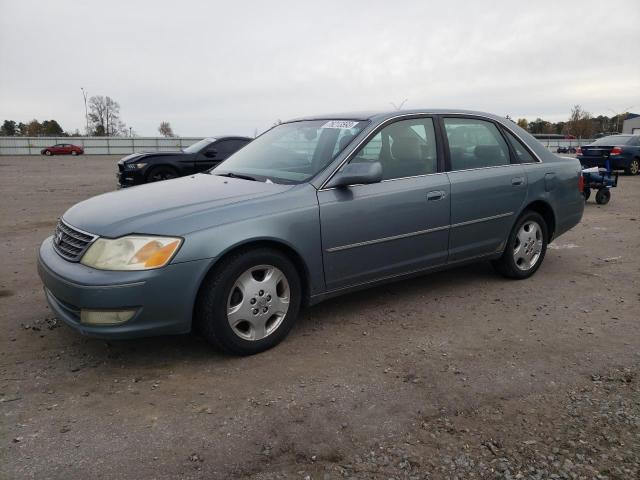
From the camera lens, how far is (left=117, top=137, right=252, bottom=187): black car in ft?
36.7

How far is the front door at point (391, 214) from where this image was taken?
3711 mm

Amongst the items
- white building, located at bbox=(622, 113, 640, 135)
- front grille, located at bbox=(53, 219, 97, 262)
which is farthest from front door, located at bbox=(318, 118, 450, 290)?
white building, located at bbox=(622, 113, 640, 135)

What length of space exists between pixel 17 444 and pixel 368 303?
275 centimetres

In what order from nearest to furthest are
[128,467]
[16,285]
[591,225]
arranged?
[128,467], [16,285], [591,225]

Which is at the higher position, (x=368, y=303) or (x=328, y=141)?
(x=328, y=141)

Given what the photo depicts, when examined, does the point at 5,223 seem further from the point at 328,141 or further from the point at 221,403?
the point at 221,403

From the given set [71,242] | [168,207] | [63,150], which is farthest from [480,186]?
[63,150]

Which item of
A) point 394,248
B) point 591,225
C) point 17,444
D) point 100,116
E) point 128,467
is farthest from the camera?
point 100,116

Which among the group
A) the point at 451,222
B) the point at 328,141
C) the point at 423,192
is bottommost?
the point at 451,222

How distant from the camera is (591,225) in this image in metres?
8.20

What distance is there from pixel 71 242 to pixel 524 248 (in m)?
3.99

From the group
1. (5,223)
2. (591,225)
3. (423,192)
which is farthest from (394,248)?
(5,223)

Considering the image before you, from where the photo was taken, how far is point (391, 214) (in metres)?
3.94

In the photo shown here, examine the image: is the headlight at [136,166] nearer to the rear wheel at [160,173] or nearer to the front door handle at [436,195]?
the rear wheel at [160,173]
